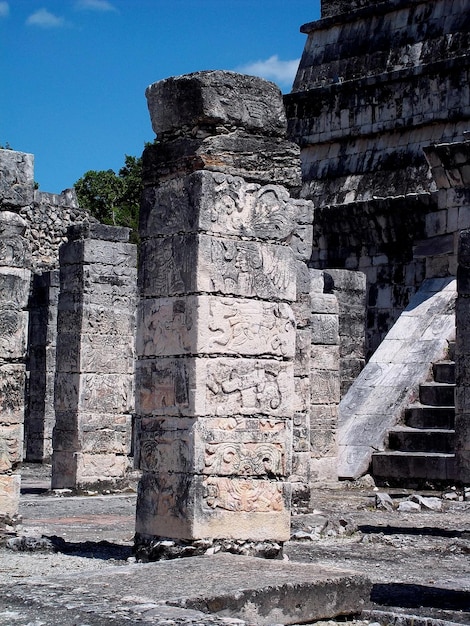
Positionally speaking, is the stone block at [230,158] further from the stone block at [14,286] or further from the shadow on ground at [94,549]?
the shadow on ground at [94,549]

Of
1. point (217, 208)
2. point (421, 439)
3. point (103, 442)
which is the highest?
point (217, 208)

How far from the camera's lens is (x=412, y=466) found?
1450cm

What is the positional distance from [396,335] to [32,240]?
10.5 m

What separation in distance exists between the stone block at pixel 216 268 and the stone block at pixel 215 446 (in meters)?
0.86

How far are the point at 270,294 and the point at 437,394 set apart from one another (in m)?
7.93

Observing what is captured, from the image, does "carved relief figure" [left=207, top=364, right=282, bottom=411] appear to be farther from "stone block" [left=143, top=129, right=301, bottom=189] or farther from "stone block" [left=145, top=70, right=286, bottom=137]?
"stone block" [left=145, top=70, right=286, bottom=137]

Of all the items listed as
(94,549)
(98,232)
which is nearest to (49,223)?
(98,232)

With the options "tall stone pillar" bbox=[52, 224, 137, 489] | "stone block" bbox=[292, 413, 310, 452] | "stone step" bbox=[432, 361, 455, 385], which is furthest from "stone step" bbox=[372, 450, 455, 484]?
"tall stone pillar" bbox=[52, 224, 137, 489]

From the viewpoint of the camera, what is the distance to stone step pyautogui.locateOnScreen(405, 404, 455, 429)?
1510cm

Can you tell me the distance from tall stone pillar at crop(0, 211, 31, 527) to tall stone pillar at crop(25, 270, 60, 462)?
8.74 meters

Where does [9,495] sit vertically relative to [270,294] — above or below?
below

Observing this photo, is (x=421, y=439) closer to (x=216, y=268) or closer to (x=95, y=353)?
(x=95, y=353)

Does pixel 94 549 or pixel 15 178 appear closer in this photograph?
pixel 94 549

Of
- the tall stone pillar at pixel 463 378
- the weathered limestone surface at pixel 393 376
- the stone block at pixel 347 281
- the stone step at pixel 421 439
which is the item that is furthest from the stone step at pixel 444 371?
the tall stone pillar at pixel 463 378
